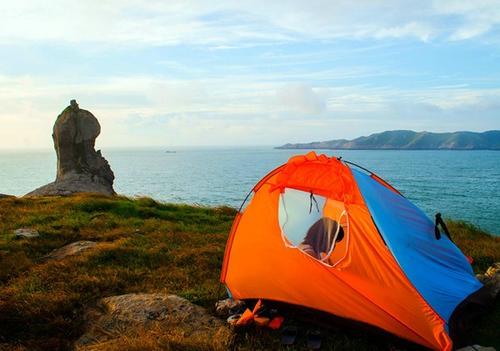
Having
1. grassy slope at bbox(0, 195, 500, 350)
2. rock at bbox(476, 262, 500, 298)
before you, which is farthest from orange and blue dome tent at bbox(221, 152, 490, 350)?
grassy slope at bbox(0, 195, 500, 350)

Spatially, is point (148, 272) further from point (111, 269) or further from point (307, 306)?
point (307, 306)

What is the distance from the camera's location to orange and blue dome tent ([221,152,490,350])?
6.52 meters

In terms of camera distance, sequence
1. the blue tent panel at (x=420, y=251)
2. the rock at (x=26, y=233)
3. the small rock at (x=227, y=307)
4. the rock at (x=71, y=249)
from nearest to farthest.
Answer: the blue tent panel at (x=420, y=251) < the small rock at (x=227, y=307) < the rock at (x=71, y=249) < the rock at (x=26, y=233)

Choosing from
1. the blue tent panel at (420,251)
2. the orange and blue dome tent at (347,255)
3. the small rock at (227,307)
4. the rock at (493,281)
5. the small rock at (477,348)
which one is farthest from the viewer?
the rock at (493,281)

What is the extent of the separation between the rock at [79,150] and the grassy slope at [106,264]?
14.7 meters

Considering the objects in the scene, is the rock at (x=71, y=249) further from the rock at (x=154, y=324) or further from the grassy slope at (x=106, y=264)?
the rock at (x=154, y=324)

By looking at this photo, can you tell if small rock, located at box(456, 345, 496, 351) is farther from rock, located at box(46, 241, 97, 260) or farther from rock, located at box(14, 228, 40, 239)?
rock, located at box(14, 228, 40, 239)

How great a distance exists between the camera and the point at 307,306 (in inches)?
275

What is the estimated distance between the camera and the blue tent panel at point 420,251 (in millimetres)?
6672

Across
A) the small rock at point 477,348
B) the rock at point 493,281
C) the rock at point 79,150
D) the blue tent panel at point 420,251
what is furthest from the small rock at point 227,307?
the rock at point 79,150

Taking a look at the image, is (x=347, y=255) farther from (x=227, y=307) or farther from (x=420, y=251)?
(x=227, y=307)

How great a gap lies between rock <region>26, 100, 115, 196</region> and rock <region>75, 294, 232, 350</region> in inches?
972

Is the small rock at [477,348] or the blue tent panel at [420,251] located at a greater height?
the blue tent panel at [420,251]

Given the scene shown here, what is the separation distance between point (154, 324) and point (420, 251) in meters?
4.44
